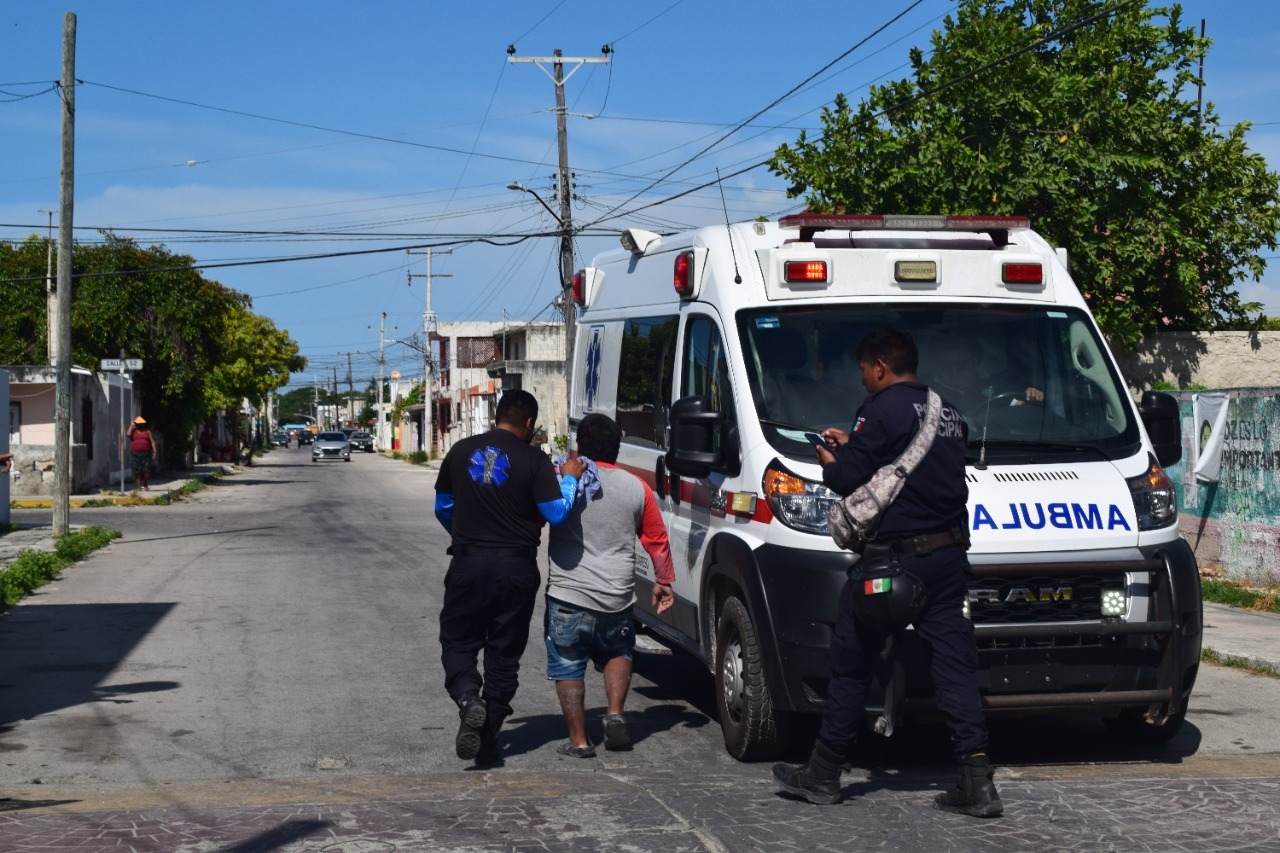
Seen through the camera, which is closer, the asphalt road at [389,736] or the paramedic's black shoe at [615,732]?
the asphalt road at [389,736]

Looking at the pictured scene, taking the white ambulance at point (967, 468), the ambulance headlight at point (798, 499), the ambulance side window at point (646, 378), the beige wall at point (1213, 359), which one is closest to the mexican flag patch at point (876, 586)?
the white ambulance at point (967, 468)

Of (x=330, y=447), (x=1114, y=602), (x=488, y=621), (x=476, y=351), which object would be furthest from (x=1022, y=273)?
(x=476, y=351)

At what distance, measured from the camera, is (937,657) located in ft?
19.4

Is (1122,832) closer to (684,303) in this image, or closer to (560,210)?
(684,303)

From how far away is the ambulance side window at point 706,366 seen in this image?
289 inches

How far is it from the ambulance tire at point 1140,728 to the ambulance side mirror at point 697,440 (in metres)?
2.27

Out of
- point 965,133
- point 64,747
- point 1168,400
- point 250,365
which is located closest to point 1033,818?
point 1168,400

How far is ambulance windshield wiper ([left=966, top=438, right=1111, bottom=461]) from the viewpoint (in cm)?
688

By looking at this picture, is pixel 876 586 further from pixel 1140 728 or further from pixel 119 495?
pixel 119 495

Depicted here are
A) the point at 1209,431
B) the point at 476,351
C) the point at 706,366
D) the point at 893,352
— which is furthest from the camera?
the point at 476,351

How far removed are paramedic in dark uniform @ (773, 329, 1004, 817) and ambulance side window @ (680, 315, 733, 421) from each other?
4.38 ft

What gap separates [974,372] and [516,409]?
2280mm

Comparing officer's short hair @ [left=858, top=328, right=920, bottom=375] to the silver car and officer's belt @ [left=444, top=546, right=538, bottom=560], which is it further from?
the silver car

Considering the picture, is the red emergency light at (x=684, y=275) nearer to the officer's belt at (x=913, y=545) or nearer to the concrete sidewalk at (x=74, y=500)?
the officer's belt at (x=913, y=545)
